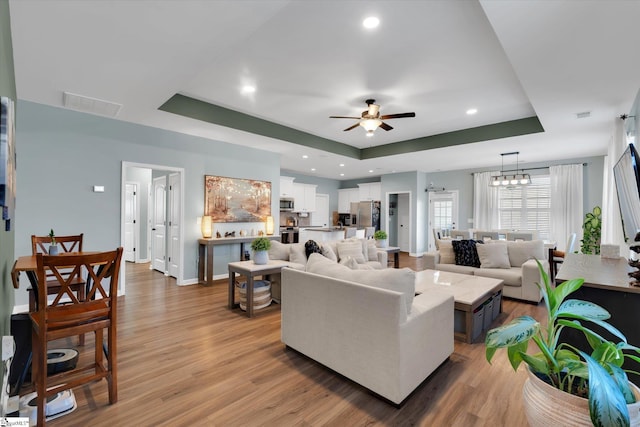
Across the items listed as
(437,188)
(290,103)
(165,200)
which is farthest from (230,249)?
(437,188)

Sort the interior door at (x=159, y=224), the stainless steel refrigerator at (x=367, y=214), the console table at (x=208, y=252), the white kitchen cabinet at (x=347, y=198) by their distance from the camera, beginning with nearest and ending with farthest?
1. the console table at (x=208, y=252)
2. the interior door at (x=159, y=224)
3. the stainless steel refrigerator at (x=367, y=214)
4. the white kitchen cabinet at (x=347, y=198)

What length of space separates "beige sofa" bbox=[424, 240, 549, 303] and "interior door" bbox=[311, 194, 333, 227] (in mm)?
5671

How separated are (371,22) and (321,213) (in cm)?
840

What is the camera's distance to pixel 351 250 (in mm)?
5004

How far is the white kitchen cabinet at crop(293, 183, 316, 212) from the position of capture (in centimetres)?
958

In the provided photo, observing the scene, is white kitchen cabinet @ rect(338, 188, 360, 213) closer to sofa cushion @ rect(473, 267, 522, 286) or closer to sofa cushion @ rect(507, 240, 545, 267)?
sofa cushion @ rect(507, 240, 545, 267)

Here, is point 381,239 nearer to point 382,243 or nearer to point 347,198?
point 382,243

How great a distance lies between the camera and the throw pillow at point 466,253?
4914mm

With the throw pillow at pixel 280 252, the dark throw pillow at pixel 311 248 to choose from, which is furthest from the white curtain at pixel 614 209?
the throw pillow at pixel 280 252

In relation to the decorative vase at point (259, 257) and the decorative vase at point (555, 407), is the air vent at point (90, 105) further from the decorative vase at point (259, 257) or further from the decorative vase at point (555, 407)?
the decorative vase at point (555, 407)

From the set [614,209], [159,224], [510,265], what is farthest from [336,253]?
[614,209]

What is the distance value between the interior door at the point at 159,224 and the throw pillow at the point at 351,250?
3630 mm

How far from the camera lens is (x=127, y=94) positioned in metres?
3.40

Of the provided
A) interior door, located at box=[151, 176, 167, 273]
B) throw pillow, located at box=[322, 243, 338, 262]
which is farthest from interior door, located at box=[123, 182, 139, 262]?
throw pillow, located at box=[322, 243, 338, 262]
